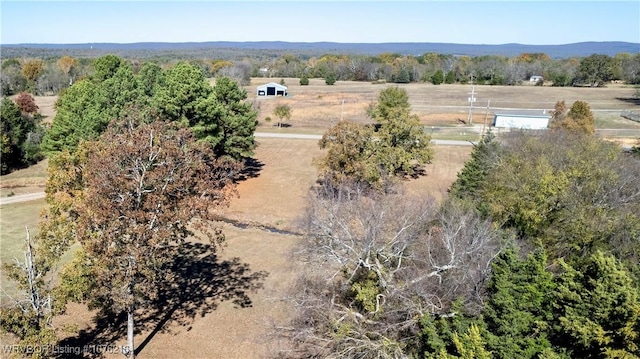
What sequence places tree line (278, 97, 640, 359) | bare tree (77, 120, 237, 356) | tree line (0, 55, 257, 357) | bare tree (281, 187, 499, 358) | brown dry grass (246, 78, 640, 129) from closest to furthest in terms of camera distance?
tree line (278, 97, 640, 359)
tree line (0, 55, 257, 357)
bare tree (77, 120, 237, 356)
bare tree (281, 187, 499, 358)
brown dry grass (246, 78, 640, 129)

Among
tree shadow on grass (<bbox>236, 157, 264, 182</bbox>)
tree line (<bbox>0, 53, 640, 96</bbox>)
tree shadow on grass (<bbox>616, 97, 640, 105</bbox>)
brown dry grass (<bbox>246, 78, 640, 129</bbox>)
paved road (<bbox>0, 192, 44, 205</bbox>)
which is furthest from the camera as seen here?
tree line (<bbox>0, 53, 640, 96</bbox>)

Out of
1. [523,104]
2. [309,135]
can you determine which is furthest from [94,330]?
[523,104]

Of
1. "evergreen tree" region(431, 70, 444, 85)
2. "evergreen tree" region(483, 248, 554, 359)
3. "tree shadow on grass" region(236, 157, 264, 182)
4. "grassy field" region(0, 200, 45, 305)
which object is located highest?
"evergreen tree" region(431, 70, 444, 85)

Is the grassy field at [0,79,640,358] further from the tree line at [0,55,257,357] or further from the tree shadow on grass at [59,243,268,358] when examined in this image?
the tree line at [0,55,257,357]

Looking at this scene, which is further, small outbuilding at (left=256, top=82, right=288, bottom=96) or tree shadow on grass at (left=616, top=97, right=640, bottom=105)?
small outbuilding at (left=256, top=82, right=288, bottom=96)

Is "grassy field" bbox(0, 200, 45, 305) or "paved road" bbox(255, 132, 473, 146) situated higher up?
"paved road" bbox(255, 132, 473, 146)

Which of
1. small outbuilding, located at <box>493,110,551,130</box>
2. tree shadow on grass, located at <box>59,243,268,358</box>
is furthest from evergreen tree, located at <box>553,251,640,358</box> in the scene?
small outbuilding, located at <box>493,110,551,130</box>

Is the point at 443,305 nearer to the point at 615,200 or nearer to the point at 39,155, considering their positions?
the point at 615,200
